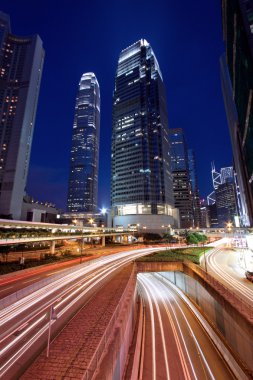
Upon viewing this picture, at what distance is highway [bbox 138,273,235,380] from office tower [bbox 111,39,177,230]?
99799mm

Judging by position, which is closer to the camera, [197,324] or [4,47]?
[197,324]

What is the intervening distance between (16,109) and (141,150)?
82.7 meters

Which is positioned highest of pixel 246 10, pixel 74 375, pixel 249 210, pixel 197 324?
pixel 246 10

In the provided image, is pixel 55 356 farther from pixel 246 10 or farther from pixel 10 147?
pixel 10 147

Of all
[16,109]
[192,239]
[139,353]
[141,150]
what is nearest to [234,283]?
[139,353]

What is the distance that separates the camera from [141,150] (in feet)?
458

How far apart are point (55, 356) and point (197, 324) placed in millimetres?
20068

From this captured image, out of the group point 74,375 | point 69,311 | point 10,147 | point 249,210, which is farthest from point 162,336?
point 10,147

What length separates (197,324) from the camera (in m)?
23.7

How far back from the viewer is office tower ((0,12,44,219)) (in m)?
97.2

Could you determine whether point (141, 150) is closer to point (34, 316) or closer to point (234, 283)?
point (234, 283)

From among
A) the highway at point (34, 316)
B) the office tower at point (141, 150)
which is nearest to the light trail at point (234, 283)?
the highway at point (34, 316)

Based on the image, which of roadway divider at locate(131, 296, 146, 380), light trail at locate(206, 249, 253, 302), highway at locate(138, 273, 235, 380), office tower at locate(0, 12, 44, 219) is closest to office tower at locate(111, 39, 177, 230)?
office tower at locate(0, 12, 44, 219)

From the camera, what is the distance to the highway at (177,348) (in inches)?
592
